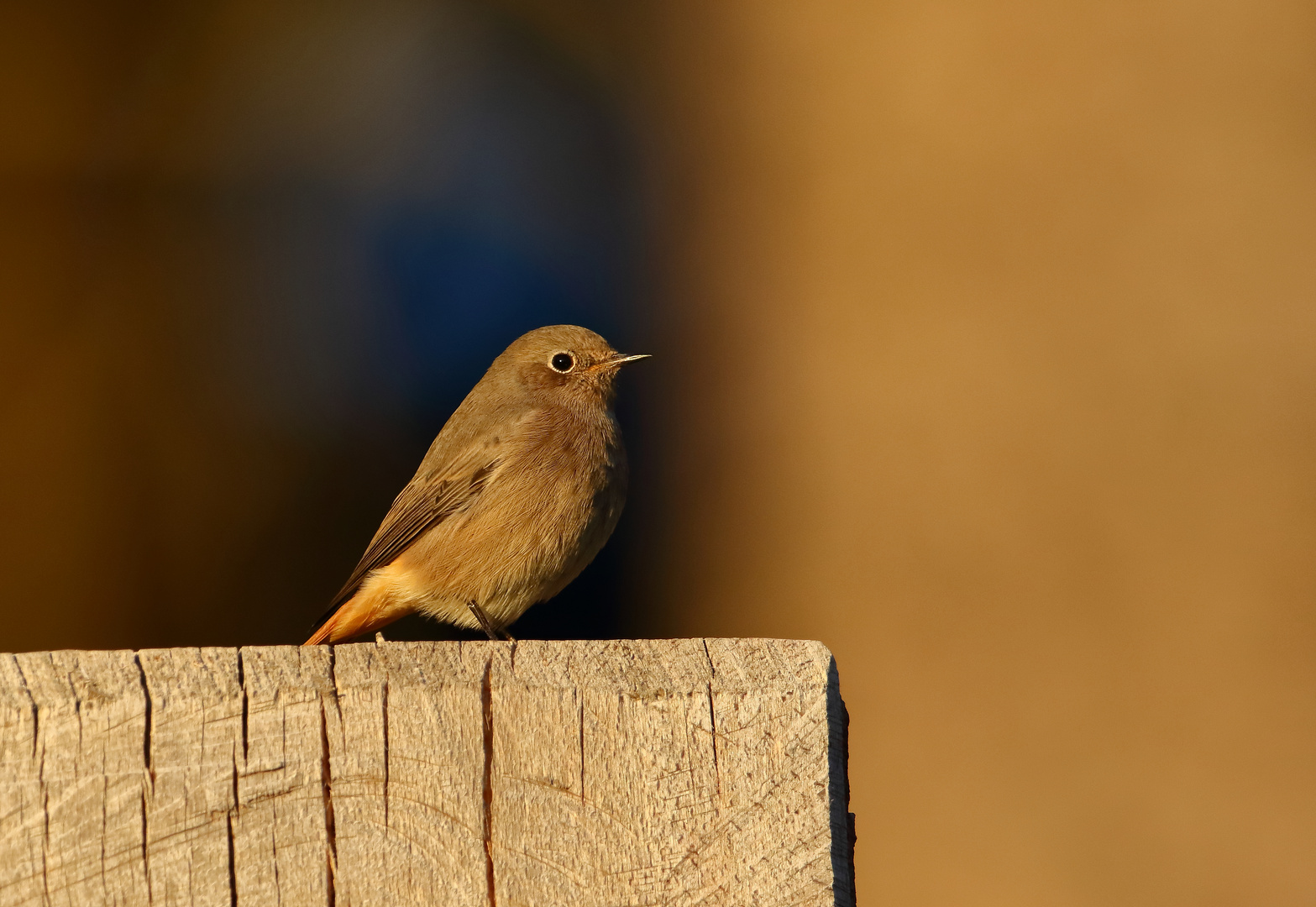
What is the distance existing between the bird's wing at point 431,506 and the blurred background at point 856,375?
244 cm

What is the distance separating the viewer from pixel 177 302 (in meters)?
7.09

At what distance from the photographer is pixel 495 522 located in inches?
178

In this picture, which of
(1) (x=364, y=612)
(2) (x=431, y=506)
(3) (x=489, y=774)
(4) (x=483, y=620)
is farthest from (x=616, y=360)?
(3) (x=489, y=774)

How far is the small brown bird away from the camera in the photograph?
4500mm

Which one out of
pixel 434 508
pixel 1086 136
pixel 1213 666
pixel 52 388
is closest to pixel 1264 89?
pixel 1086 136

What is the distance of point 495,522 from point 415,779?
264 cm

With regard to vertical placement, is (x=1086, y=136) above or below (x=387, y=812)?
above

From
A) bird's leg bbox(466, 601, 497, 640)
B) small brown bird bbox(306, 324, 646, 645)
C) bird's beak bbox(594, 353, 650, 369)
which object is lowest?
bird's leg bbox(466, 601, 497, 640)

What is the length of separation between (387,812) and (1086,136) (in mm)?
5343

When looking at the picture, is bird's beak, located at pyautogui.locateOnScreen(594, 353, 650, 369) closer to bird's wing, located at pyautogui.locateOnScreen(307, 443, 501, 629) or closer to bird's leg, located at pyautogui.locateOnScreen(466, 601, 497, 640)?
bird's wing, located at pyautogui.locateOnScreen(307, 443, 501, 629)

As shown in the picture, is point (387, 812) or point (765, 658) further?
point (765, 658)

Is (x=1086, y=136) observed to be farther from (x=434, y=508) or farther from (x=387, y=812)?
(x=387, y=812)

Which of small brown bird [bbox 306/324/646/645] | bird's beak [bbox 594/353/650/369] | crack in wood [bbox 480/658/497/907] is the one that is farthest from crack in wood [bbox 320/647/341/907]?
bird's beak [bbox 594/353/650/369]

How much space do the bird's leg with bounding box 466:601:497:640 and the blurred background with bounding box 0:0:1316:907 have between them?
2.32m
